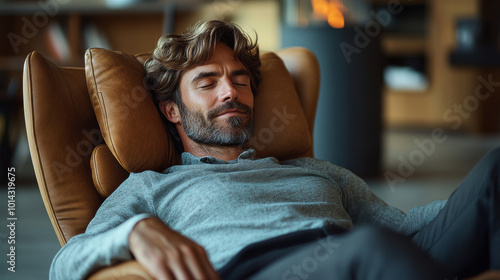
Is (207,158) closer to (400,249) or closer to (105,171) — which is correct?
(105,171)

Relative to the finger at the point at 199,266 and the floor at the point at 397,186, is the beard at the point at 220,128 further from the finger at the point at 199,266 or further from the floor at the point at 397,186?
the floor at the point at 397,186

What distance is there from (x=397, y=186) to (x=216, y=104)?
2393 millimetres

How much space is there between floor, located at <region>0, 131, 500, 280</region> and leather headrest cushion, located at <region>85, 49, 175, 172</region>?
979mm

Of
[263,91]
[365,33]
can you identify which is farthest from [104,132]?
[365,33]

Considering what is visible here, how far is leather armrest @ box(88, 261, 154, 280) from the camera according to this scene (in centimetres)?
108

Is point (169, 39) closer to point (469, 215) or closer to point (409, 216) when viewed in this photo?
point (409, 216)

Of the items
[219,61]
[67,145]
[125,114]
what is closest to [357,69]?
[219,61]

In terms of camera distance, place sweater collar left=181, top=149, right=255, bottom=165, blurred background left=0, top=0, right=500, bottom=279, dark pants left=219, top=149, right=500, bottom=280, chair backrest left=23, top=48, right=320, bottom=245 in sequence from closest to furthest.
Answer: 1. dark pants left=219, top=149, right=500, bottom=280
2. chair backrest left=23, top=48, right=320, bottom=245
3. sweater collar left=181, top=149, right=255, bottom=165
4. blurred background left=0, top=0, right=500, bottom=279

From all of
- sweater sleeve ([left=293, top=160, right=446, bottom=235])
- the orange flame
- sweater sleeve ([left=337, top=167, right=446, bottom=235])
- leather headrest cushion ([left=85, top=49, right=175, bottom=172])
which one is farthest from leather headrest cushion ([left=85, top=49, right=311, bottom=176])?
the orange flame

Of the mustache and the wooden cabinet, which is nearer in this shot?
the mustache

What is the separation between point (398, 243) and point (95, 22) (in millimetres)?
4699

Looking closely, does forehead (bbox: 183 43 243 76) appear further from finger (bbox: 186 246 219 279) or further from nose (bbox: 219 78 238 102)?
finger (bbox: 186 246 219 279)

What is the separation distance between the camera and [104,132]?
147 cm

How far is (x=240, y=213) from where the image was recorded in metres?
1.27
